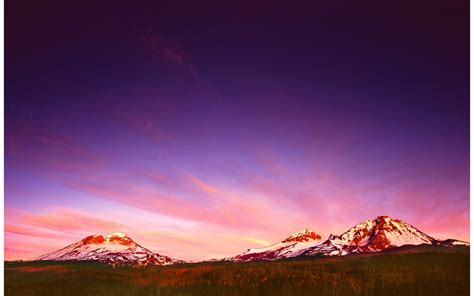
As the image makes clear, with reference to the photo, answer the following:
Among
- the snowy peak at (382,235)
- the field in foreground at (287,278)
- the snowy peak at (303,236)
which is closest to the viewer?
the field in foreground at (287,278)

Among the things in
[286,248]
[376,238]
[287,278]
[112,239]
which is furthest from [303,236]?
A: [112,239]

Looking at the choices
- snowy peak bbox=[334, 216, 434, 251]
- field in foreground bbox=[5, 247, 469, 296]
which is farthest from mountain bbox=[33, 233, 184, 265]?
snowy peak bbox=[334, 216, 434, 251]

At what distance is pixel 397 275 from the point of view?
20.6 ft

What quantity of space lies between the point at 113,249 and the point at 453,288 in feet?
19.0

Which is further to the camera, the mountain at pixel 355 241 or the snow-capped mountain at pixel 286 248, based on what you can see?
the snow-capped mountain at pixel 286 248

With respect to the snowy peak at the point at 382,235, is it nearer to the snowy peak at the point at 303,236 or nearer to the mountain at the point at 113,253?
the snowy peak at the point at 303,236

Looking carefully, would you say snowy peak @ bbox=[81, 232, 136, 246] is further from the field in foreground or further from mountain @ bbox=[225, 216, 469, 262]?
mountain @ bbox=[225, 216, 469, 262]

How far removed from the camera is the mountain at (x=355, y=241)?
7.59 m

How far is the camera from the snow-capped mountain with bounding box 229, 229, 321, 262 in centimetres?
852

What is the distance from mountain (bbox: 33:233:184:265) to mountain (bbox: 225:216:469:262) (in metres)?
1.41

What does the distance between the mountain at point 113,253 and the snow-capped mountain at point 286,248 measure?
4.20 ft

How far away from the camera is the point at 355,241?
314 inches

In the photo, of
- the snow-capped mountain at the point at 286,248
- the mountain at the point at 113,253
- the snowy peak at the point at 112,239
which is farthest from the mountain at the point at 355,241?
the snowy peak at the point at 112,239

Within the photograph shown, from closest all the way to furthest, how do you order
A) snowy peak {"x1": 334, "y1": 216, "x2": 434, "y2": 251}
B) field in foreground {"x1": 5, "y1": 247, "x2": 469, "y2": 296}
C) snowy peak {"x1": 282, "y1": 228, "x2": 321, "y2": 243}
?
field in foreground {"x1": 5, "y1": 247, "x2": 469, "y2": 296} < snowy peak {"x1": 334, "y1": 216, "x2": 434, "y2": 251} < snowy peak {"x1": 282, "y1": 228, "x2": 321, "y2": 243}
